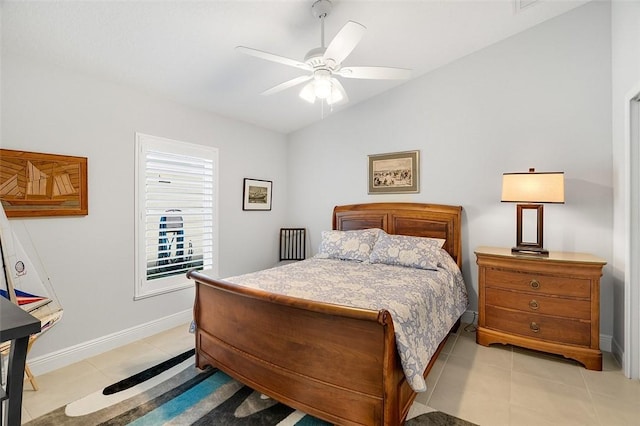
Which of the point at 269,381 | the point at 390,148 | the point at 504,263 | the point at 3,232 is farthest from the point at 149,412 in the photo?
the point at 390,148

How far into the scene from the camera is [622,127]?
2527mm

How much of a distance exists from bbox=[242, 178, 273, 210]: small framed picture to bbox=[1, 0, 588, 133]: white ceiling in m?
1.11

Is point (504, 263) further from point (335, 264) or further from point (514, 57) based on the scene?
point (514, 57)

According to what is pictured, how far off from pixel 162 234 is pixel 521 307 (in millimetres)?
3561

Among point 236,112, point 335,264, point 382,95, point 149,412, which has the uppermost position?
point 382,95

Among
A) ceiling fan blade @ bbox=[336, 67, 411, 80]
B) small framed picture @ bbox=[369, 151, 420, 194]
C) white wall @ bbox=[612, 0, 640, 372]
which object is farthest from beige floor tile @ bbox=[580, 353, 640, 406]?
ceiling fan blade @ bbox=[336, 67, 411, 80]

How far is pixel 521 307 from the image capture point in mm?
2754

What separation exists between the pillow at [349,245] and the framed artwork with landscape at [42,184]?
2.42m

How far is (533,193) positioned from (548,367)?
146cm

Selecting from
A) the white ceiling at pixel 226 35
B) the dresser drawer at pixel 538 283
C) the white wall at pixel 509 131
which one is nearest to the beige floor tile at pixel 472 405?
the dresser drawer at pixel 538 283

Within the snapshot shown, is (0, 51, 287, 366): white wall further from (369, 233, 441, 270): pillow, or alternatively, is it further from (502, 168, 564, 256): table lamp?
(502, 168, 564, 256): table lamp

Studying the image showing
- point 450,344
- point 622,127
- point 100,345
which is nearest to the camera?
point 622,127

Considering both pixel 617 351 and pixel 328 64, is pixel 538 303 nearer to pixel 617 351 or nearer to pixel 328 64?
pixel 617 351

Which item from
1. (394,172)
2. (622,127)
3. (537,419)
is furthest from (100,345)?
(622,127)
